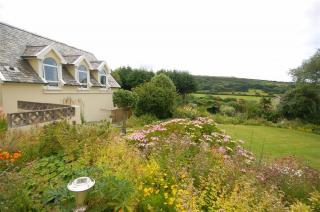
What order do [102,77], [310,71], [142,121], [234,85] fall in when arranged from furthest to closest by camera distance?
[234,85]
[310,71]
[102,77]
[142,121]

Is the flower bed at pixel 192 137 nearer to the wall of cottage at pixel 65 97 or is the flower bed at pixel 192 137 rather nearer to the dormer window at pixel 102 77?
the wall of cottage at pixel 65 97

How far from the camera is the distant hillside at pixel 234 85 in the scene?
4287 centimetres

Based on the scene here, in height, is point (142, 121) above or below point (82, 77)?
below

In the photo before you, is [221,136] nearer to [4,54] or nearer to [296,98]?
Result: [4,54]

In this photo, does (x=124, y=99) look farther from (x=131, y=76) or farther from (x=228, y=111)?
(x=228, y=111)

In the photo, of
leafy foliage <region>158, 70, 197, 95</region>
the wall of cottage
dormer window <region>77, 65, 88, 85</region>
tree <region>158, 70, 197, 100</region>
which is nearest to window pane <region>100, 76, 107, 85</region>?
the wall of cottage

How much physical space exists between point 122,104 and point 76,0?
11041mm

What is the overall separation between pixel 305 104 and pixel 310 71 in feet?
11.8

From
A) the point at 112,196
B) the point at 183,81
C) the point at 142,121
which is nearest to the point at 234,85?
the point at 183,81

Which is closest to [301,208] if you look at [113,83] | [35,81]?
[35,81]

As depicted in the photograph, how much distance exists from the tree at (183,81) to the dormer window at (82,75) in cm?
1732

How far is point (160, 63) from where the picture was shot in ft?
129

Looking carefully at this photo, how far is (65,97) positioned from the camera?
50.2ft

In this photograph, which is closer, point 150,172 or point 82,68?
point 150,172
